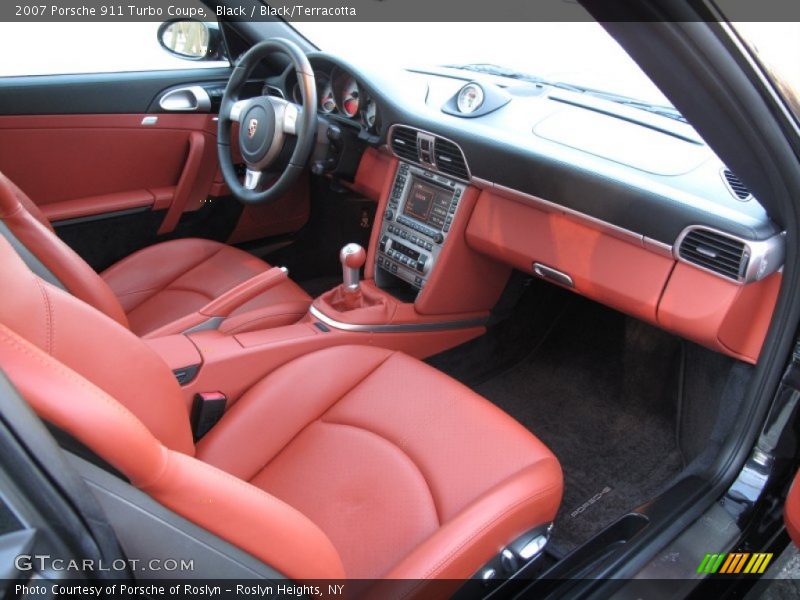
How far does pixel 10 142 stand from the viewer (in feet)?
7.29

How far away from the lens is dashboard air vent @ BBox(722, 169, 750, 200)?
1.45 metres

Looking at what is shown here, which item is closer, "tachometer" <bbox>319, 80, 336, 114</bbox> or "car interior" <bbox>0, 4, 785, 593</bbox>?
"car interior" <bbox>0, 4, 785, 593</bbox>

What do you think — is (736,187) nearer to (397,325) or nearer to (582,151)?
(582,151)

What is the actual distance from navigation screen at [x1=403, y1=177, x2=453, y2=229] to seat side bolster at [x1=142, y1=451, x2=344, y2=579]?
1331mm

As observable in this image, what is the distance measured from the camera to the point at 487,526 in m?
1.20

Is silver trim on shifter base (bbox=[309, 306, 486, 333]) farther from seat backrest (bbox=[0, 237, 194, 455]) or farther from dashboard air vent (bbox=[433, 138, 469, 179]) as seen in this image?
seat backrest (bbox=[0, 237, 194, 455])

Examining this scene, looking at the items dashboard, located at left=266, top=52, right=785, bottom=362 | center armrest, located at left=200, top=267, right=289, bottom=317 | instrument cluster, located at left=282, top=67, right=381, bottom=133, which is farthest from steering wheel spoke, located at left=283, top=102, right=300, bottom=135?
center armrest, located at left=200, top=267, right=289, bottom=317

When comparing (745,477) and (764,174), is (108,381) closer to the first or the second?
(764,174)

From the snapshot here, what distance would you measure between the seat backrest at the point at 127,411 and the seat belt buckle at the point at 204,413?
353mm

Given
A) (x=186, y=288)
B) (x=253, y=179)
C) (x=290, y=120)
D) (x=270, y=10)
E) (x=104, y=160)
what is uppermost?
(x=270, y=10)

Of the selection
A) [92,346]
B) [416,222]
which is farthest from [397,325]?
[92,346]

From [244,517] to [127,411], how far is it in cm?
20

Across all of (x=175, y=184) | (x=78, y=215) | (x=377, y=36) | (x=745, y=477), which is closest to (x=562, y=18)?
(x=377, y=36)

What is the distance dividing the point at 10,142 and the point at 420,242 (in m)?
1.36
